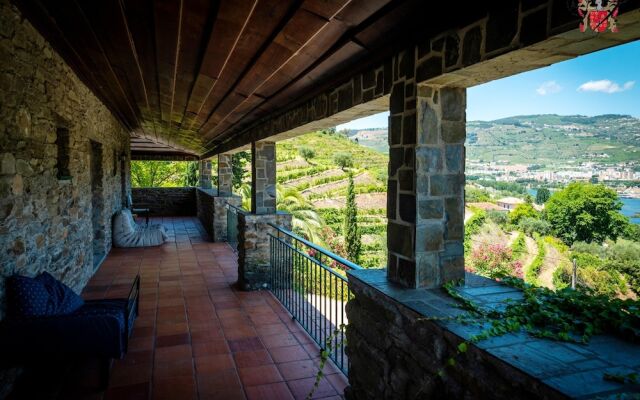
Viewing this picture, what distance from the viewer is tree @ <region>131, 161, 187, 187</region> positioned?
95.1ft

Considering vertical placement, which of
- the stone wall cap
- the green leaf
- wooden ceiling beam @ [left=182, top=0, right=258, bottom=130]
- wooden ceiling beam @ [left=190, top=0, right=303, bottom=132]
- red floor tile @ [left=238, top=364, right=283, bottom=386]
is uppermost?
wooden ceiling beam @ [left=182, top=0, right=258, bottom=130]

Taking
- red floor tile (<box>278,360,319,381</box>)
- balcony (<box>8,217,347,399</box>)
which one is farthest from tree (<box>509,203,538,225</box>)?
red floor tile (<box>278,360,319,381</box>)

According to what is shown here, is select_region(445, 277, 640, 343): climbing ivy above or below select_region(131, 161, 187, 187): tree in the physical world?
below

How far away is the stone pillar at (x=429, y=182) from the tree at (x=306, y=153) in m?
36.9

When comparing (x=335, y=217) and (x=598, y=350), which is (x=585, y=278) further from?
(x=598, y=350)

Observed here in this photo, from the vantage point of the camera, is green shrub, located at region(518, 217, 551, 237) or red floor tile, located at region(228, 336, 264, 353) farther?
green shrub, located at region(518, 217, 551, 237)

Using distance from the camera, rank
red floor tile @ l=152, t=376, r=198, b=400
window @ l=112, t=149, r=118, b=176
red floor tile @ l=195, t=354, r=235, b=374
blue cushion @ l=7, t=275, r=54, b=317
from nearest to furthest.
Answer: blue cushion @ l=7, t=275, r=54, b=317 → red floor tile @ l=152, t=376, r=198, b=400 → red floor tile @ l=195, t=354, r=235, b=374 → window @ l=112, t=149, r=118, b=176

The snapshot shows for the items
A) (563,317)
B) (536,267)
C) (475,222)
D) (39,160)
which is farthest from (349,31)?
(475,222)

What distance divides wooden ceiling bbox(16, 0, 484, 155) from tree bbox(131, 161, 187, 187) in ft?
88.3

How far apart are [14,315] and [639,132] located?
4.88 metres

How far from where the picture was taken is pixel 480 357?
4.78ft

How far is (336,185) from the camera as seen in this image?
33656 millimetres

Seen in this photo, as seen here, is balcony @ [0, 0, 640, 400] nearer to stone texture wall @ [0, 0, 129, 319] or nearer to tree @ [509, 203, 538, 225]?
stone texture wall @ [0, 0, 129, 319]

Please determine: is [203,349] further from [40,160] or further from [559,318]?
[559,318]
